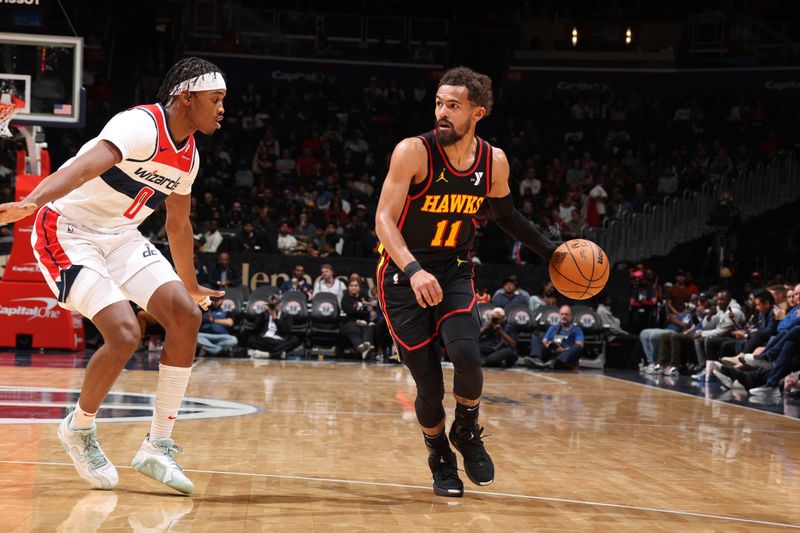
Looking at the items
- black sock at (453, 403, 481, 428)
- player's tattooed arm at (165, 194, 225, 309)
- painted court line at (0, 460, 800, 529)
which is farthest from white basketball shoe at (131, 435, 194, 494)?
black sock at (453, 403, 481, 428)

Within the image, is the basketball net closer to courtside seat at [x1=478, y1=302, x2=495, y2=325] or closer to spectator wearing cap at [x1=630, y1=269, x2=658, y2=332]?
courtside seat at [x1=478, y1=302, x2=495, y2=325]

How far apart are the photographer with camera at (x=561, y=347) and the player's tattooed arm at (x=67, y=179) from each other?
11.4 meters

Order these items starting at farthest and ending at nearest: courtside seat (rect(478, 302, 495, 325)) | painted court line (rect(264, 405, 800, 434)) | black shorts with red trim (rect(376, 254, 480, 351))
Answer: courtside seat (rect(478, 302, 495, 325))
painted court line (rect(264, 405, 800, 434))
black shorts with red trim (rect(376, 254, 480, 351))

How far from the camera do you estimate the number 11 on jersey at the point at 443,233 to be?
492 centimetres

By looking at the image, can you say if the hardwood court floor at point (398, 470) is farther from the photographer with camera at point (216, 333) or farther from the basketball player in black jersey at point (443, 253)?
the photographer with camera at point (216, 333)

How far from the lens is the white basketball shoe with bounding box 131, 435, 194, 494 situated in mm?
4461

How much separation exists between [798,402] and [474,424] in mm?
7245

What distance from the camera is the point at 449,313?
4.82 metres

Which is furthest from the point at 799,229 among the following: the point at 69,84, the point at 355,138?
the point at 69,84

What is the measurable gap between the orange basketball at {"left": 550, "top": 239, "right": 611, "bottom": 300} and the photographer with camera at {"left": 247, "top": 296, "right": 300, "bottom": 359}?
10.3m

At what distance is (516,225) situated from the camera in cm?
532

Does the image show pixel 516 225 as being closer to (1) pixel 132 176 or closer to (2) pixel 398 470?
(2) pixel 398 470

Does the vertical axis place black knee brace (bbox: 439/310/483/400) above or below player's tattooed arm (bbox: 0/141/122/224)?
below

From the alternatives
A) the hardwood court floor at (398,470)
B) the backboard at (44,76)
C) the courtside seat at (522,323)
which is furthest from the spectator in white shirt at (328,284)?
the hardwood court floor at (398,470)
